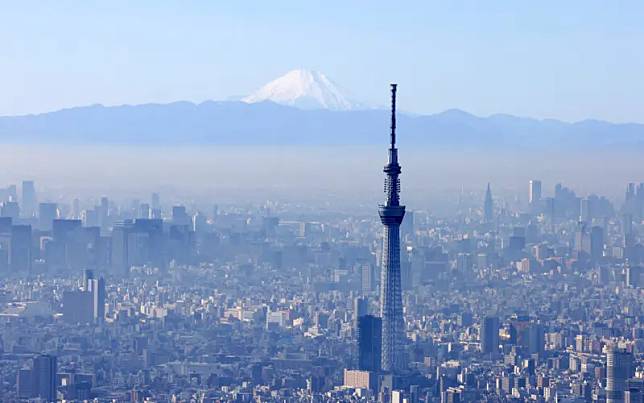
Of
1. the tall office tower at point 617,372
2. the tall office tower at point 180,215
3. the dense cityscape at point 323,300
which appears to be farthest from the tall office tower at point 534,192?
the tall office tower at point 617,372

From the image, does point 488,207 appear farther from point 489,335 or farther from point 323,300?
point 489,335

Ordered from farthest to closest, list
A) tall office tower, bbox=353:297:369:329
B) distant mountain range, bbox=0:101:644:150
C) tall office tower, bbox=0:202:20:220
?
distant mountain range, bbox=0:101:644:150
tall office tower, bbox=0:202:20:220
tall office tower, bbox=353:297:369:329

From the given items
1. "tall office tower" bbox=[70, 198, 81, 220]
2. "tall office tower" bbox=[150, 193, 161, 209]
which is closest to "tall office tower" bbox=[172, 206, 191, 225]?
"tall office tower" bbox=[150, 193, 161, 209]

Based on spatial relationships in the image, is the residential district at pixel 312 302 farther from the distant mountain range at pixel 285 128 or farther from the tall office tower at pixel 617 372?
the distant mountain range at pixel 285 128

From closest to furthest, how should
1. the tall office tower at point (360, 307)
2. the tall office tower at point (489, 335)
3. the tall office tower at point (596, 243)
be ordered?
the tall office tower at point (489, 335) < the tall office tower at point (360, 307) < the tall office tower at point (596, 243)

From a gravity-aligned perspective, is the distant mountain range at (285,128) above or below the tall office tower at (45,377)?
above

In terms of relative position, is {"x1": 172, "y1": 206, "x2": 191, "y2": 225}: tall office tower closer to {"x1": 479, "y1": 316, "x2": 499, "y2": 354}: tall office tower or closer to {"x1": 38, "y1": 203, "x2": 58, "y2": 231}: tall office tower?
{"x1": 38, "y1": 203, "x2": 58, "y2": 231}: tall office tower
